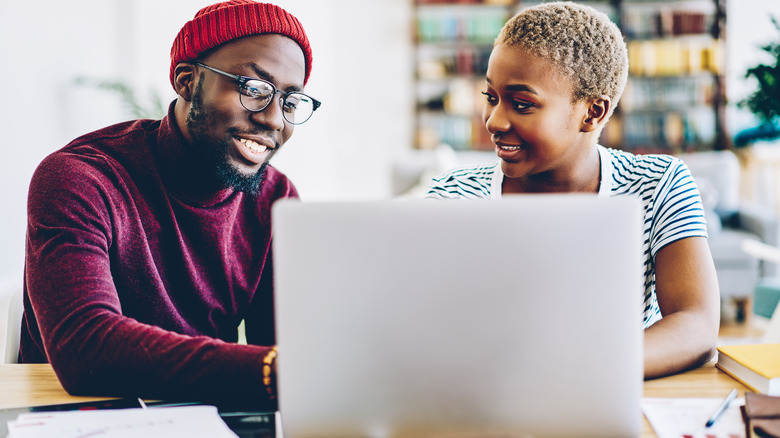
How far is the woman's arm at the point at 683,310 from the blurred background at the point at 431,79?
3066 mm

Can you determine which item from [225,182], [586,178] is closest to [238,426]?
[225,182]

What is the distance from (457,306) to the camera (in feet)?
2.16

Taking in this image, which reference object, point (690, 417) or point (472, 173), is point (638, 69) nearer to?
point (472, 173)

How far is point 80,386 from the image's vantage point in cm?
90

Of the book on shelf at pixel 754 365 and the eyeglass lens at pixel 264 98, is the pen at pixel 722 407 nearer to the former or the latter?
the book on shelf at pixel 754 365

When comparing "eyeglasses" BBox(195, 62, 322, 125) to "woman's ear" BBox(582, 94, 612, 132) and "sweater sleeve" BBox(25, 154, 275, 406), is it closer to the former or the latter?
"sweater sleeve" BBox(25, 154, 275, 406)

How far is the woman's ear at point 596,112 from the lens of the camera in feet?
4.15

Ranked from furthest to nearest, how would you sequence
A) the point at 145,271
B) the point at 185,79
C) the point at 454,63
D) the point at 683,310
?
the point at 454,63 → the point at 185,79 → the point at 145,271 → the point at 683,310

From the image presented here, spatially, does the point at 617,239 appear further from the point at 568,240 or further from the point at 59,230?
the point at 59,230

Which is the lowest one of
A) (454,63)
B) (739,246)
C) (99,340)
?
(739,246)

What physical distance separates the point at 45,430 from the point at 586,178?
1.00 m

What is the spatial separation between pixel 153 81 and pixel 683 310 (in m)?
4.13

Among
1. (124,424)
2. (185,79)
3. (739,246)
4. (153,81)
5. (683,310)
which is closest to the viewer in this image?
(124,424)

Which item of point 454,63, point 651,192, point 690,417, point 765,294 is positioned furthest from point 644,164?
point 454,63
